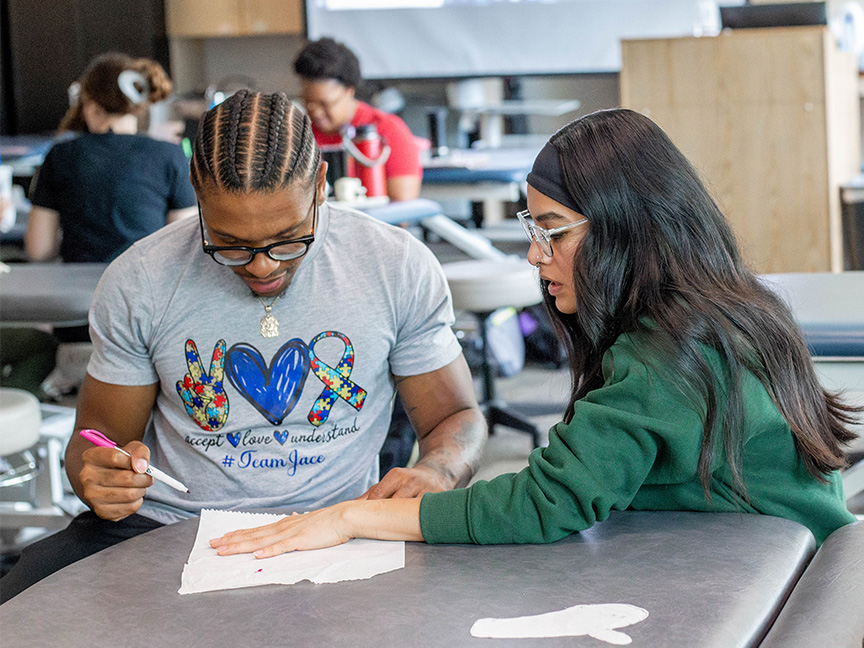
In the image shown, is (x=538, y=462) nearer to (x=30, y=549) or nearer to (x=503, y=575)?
(x=503, y=575)

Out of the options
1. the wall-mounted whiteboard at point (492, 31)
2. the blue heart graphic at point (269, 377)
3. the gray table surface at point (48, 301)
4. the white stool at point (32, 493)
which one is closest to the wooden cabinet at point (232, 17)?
the wall-mounted whiteboard at point (492, 31)

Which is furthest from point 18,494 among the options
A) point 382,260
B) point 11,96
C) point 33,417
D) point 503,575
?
point 11,96

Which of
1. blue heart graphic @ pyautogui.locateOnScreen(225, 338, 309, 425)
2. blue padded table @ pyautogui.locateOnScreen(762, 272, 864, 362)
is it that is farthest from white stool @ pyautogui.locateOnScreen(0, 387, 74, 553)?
blue padded table @ pyautogui.locateOnScreen(762, 272, 864, 362)

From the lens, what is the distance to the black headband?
1.09 m

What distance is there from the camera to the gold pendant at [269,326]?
4.43 ft

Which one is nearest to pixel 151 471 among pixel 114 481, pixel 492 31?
pixel 114 481

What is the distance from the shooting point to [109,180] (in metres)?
2.80

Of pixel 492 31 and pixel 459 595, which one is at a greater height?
pixel 492 31

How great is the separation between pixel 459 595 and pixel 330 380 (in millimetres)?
536

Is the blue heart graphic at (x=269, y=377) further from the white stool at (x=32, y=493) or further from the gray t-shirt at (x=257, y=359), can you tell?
the white stool at (x=32, y=493)

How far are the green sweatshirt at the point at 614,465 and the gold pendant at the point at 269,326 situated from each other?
403 mm

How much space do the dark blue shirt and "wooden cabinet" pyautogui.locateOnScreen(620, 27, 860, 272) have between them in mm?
1678

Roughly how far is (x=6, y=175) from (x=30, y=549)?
215cm

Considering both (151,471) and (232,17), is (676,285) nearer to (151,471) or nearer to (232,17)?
(151,471)
